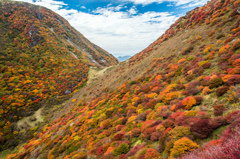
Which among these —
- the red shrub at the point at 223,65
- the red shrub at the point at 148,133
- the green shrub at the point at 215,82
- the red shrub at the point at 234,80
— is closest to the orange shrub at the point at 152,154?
the red shrub at the point at 148,133

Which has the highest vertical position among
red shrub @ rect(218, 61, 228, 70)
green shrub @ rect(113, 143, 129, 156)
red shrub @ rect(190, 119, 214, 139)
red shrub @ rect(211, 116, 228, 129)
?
red shrub @ rect(218, 61, 228, 70)

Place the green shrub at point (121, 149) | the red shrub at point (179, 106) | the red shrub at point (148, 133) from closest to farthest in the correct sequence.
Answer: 1. the red shrub at point (148, 133)
2. the green shrub at point (121, 149)
3. the red shrub at point (179, 106)

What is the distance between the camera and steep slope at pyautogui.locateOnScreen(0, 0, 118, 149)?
37.2 meters

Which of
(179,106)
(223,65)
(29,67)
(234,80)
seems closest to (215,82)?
(234,80)

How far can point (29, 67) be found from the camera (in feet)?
174

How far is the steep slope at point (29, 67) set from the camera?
122 feet

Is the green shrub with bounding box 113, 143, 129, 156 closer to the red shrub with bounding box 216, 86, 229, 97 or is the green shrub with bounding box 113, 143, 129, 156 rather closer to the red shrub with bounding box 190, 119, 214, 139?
the red shrub with bounding box 190, 119, 214, 139

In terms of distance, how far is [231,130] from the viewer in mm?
4551

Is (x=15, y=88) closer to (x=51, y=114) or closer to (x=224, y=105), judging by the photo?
(x=51, y=114)

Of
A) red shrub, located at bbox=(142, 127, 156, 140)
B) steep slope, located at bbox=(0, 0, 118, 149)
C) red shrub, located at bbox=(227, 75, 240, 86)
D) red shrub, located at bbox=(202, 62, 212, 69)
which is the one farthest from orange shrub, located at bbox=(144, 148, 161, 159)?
steep slope, located at bbox=(0, 0, 118, 149)

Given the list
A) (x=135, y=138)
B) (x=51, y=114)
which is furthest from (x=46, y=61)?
(x=135, y=138)

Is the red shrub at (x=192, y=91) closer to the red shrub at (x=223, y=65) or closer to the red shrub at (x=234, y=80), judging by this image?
the red shrub at (x=234, y=80)

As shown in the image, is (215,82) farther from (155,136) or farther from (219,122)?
(155,136)

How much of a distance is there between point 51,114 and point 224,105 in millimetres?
44780
